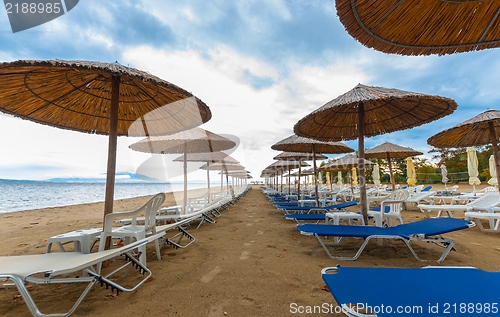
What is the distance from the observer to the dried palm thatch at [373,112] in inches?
130

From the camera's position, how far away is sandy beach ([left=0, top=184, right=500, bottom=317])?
1.81m

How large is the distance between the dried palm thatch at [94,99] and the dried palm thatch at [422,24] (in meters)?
1.91

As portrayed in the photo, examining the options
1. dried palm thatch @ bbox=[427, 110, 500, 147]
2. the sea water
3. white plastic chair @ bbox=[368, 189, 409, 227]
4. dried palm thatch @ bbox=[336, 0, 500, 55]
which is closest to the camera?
→ dried palm thatch @ bbox=[336, 0, 500, 55]


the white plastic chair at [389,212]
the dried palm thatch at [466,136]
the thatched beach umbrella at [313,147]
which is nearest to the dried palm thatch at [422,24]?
the white plastic chair at [389,212]

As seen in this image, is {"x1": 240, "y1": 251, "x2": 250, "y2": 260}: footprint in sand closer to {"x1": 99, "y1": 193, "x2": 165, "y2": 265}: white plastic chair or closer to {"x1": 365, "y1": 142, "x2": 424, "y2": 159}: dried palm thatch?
{"x1": 99, "y1": 193, "x2": 165, "y2": 265}: white plastic chair

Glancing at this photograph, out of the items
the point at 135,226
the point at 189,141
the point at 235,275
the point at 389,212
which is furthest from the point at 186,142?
the point at 389,212

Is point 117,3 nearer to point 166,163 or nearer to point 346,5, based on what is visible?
point 166,163

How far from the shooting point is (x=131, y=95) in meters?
3.59

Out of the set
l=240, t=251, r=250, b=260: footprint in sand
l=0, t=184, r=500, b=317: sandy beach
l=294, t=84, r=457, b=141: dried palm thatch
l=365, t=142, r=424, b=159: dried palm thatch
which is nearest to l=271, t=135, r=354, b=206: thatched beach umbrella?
l=294, t=84, r=457, b=141: dried palm thatch

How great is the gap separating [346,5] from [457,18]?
948 millimetres

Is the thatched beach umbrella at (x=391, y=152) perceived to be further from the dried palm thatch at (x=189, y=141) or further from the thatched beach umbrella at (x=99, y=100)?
the thatched beach umbrella at (x=99, y=100)

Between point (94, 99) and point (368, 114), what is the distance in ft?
16.6

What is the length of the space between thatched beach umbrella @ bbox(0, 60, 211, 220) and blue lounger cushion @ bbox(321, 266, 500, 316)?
8.06ft

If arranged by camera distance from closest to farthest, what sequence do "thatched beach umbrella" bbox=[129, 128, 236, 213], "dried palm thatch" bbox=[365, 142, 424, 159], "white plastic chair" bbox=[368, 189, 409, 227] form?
"white plastic chair" bbox=[368, 189, 409, 227] → "thatched beach umbrella" bbox=[129, 128, 236, 213] → "dried palm thatch" bbox=[365, 142, 424, 159]
